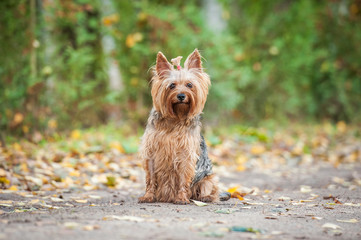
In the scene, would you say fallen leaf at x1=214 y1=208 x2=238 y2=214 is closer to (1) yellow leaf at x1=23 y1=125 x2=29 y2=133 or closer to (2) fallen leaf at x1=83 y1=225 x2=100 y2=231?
(2) fallen leaf at x1=83 y1=225 x2=100 y2=231

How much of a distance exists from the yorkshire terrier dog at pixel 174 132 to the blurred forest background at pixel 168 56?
204 inches

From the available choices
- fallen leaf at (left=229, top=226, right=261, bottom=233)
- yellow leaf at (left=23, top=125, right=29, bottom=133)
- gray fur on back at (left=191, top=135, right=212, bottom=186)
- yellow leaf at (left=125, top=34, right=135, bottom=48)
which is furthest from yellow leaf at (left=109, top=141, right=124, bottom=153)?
fallen leaf at (left=229, top=226, right=261, bottom=233)

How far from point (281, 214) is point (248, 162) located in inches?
221

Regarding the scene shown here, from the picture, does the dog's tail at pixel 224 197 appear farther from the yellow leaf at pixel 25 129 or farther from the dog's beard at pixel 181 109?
the yellow leaf at pixel 25 129

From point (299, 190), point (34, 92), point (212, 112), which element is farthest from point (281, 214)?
point (212, 112)

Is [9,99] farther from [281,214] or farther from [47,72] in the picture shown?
[281,214]

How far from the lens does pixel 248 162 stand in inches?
405

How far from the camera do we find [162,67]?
5367 millimetres

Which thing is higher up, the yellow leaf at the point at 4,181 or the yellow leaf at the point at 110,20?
the yellow leaf at the point at 110,20

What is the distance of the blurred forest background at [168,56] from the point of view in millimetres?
9797

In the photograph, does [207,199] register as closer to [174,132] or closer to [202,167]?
[202,167]

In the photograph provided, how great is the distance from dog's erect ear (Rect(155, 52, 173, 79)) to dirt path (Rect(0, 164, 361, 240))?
1620 millimetres

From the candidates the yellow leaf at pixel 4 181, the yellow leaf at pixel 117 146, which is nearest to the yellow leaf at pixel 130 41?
the yellow leaf at pixel 117 146

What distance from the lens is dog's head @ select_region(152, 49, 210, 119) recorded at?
5.15m
